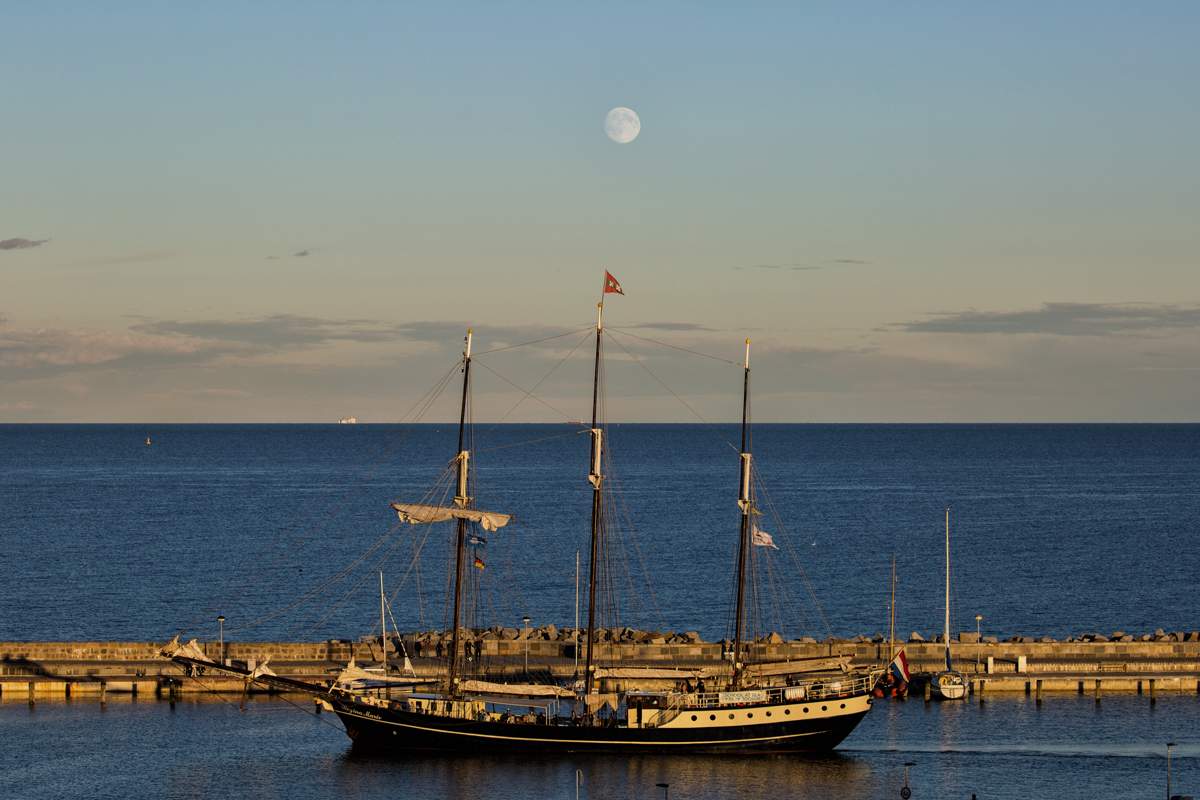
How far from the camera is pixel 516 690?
175 ft

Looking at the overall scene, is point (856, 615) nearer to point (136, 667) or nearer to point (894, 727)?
point (894, 727)

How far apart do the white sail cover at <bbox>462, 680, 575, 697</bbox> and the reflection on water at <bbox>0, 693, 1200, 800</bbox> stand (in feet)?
8.54

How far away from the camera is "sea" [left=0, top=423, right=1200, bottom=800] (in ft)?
159

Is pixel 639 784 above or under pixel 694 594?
under

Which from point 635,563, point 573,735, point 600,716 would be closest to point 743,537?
point 600,716

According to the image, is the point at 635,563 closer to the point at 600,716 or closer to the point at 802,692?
the point at 600,716

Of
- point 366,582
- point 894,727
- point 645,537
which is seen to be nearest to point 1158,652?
point 894,727

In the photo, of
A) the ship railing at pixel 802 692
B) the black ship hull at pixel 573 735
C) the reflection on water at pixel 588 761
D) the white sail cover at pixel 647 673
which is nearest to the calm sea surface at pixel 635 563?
the white sail cover at pixel 647 673

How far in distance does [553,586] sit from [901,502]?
8592 cm

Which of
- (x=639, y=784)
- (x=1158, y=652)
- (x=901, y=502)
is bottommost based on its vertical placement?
(x=639, y=784)

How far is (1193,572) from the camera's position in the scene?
360 feet

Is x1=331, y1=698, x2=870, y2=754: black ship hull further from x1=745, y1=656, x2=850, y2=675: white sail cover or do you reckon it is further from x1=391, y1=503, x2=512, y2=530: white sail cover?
x1=391, y1=503, x2=512, y2=530: white sail cover

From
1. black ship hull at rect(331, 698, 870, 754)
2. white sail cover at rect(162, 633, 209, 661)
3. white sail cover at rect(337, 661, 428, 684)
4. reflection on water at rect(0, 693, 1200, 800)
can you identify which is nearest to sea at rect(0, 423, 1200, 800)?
reflection on water at rect(0, 693, 1200, 800)

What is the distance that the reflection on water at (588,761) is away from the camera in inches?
1841
